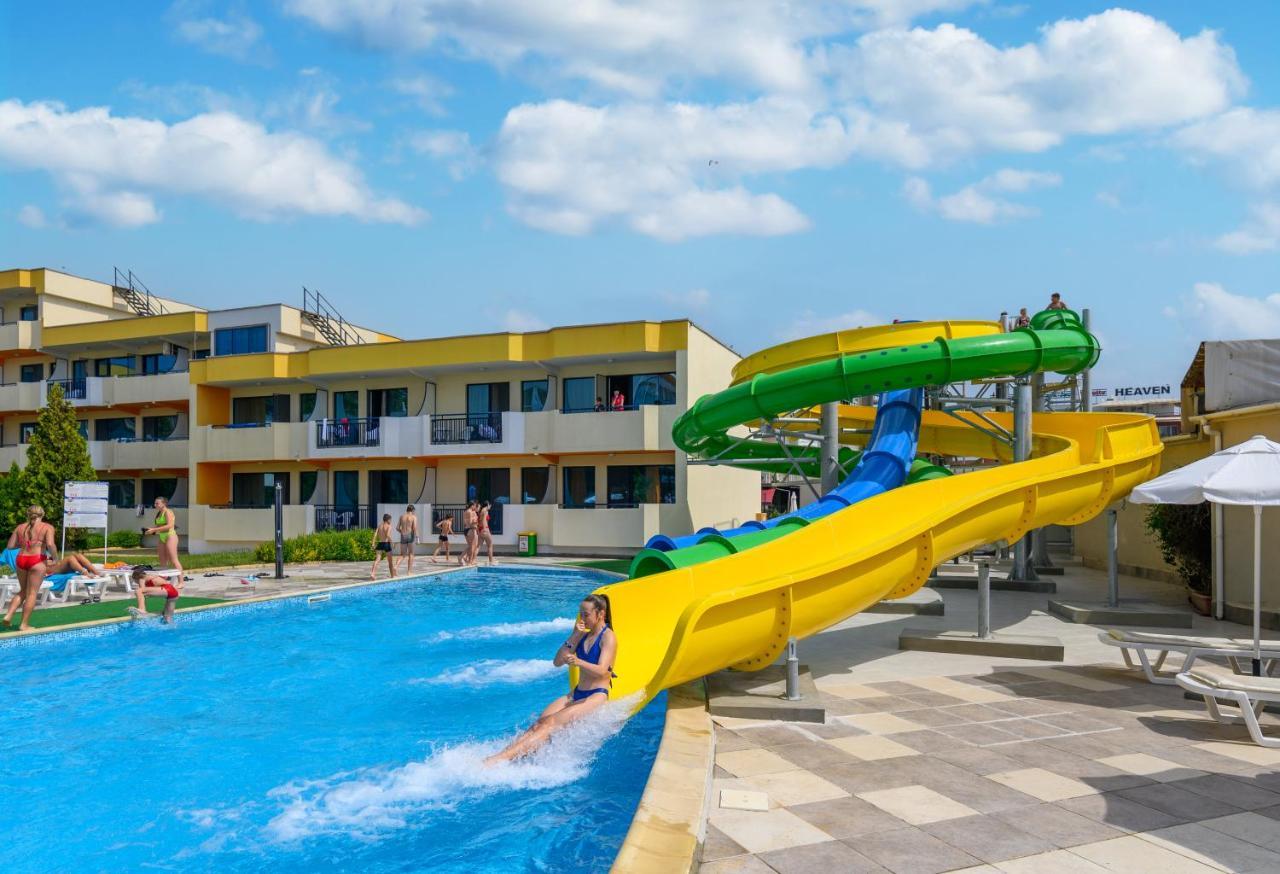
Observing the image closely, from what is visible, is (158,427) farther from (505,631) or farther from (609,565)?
(505,631)

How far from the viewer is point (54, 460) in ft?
101

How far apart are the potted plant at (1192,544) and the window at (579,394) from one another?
61.1 feet

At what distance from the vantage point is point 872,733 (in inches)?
288

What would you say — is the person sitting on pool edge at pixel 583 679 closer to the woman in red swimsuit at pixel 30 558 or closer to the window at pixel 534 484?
the woman in red swimsuit at pixel 30 558

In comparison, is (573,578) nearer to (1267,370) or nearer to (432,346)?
(432,346)

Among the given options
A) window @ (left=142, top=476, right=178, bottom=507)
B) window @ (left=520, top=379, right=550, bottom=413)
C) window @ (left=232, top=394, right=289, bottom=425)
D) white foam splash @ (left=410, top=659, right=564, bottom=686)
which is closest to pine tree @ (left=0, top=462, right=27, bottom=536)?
window @ (left=142, top=476, right=178, bottom=507)

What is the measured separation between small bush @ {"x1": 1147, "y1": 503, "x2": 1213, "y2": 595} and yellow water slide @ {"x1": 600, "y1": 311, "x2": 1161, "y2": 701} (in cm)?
171

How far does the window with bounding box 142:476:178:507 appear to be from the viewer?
3722cm

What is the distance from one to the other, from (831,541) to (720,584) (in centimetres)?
132

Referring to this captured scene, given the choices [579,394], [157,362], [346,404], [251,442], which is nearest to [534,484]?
[579,394]

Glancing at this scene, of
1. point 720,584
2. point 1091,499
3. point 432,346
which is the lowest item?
point 720,584

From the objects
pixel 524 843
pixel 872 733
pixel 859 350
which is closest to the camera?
pixel 524 843

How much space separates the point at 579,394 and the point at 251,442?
514 inches

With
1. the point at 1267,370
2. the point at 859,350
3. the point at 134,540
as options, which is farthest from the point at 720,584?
the point at 134,540
